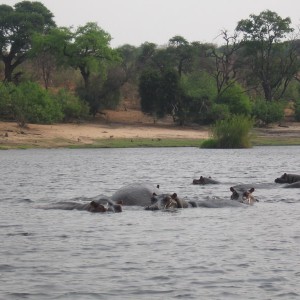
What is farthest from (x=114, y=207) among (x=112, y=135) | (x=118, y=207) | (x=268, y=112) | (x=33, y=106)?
(x=268, y=112)

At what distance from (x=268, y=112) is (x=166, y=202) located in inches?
2101

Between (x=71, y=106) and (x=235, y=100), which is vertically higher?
(x=235, y=100)

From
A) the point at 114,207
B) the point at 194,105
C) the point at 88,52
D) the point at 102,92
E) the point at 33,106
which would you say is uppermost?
the point at 88,52

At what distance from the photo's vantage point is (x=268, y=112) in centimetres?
7175

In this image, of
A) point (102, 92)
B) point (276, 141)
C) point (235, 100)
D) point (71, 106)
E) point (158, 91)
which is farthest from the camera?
point (235, 100)

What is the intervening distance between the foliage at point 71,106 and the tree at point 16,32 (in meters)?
12.4

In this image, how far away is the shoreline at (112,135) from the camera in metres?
57.0

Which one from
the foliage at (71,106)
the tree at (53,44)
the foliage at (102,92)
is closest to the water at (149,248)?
the foliage at (71,106)

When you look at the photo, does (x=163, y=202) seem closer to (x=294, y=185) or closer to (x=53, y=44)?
(x=294, y=185)

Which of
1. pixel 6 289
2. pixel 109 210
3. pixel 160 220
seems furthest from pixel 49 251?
pixel 109 210

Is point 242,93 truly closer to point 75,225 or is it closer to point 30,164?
point 30,164

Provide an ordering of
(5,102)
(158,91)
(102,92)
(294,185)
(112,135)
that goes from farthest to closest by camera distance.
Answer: (102,92) → (158,91) → (112,135) → (5,102) → (294,185)

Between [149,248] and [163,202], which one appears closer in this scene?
[149,248]

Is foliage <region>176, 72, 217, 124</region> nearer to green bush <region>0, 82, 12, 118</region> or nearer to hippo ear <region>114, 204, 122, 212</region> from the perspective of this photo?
green bush <region>0, 82, 12, 118</region>
